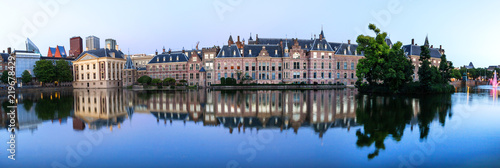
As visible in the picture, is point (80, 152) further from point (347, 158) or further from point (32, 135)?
point (347, 158)

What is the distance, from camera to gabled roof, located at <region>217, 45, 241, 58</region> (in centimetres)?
5897

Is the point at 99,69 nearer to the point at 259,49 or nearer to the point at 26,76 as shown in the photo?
the point at 26,76

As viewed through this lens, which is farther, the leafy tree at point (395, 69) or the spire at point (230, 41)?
the spire at point (230, 41)

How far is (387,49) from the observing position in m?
36.7

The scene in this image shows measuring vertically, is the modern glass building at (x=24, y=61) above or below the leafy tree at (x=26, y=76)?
above

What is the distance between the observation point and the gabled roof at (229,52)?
59.0 m

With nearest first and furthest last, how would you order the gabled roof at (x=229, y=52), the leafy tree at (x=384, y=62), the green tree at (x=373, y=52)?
the leafy tree at (x=384, y=62), the green tree at (x=373, y=52), the gabled roof at (x=229, y=52)

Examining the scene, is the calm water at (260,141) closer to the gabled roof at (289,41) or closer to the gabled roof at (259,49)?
the gabled roof at (259,49)

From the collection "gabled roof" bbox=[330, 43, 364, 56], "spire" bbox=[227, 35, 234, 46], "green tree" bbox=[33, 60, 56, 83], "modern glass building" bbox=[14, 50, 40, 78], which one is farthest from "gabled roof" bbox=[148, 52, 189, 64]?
"gabled roof" bbox=[330, 43, 364, 56]

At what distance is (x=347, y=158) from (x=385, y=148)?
2133 mm

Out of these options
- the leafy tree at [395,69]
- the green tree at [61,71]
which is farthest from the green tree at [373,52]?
the green tree at [61,71]

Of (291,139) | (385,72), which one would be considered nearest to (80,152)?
(291,139)

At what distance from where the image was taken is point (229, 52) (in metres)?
59.3

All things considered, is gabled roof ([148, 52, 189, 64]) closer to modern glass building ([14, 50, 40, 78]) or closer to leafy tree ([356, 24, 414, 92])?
modern glass building ([14, 50, 40, 78])
